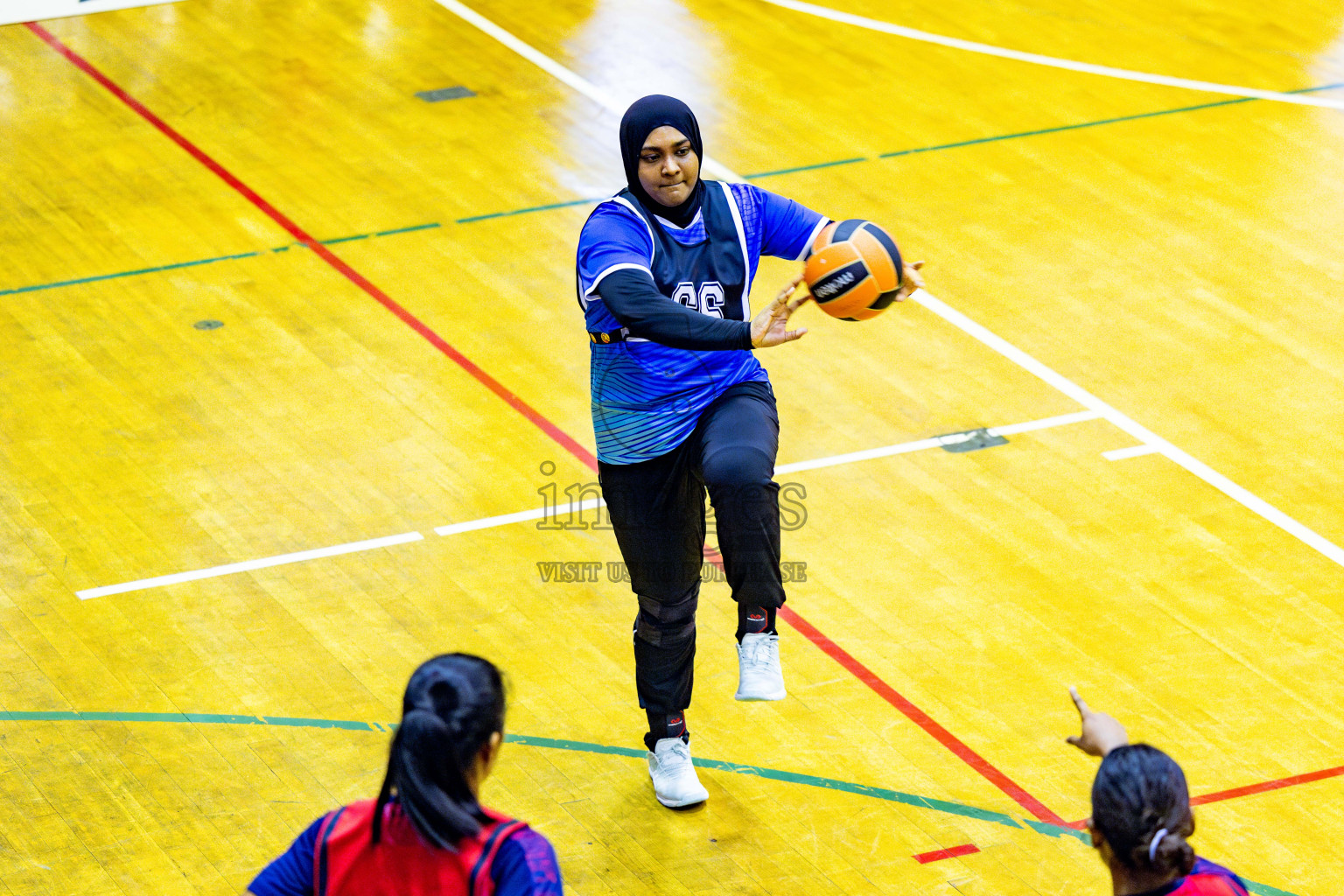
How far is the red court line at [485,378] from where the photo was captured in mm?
6629

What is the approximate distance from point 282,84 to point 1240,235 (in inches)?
278

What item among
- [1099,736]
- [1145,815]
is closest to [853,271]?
[1099,736]

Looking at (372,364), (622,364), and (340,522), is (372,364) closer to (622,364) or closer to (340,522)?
(340,522)

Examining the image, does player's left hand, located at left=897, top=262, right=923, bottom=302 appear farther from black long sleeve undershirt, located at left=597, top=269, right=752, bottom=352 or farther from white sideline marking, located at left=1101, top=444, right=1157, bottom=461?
white sideline marking, located at left=1101, top=444, right=1157, bottom=461

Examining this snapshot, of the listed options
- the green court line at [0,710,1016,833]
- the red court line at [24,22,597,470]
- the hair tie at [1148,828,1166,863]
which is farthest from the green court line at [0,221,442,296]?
the hair tie at [1148,828,1166,863]

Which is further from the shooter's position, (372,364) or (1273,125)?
(1273,125)

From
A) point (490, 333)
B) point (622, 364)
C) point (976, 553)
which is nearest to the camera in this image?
point (622, 364)

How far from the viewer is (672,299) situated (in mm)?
5766

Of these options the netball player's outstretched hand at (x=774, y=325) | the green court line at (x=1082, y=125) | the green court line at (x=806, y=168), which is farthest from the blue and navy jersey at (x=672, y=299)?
the green court line at (x=1082, y=125)

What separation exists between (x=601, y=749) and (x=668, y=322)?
198 cm

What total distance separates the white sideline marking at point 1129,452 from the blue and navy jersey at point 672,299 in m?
3.47

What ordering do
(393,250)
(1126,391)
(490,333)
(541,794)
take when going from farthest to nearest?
(393,250) → (490,333) → (1126,391) → (541,794)

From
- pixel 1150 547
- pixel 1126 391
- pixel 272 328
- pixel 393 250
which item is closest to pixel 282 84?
pixel 393 250

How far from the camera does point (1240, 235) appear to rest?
11219mm
